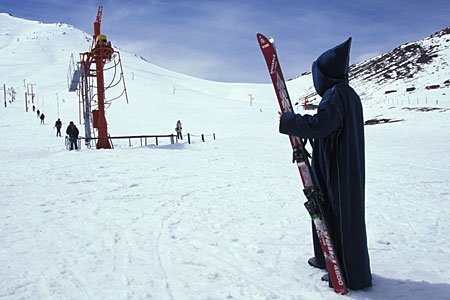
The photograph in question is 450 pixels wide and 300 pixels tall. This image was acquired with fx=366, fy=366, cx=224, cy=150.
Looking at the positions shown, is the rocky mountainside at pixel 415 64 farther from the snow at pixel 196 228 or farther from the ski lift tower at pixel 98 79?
the snow at pixel 196 228

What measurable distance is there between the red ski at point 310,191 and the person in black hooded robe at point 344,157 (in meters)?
0.08

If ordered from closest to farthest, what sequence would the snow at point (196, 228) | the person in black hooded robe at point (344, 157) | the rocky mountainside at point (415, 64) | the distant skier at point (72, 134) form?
1. the person in black hooded robe at point (344, 157)
2. the snow at point (196, 228)
3. the distant skier at point (72, 134)
4. the rocky mountainside at point (415, 64)

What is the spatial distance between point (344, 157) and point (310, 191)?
387 mm

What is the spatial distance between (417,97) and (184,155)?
35.2 meters

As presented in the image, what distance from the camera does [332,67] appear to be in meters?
2.84

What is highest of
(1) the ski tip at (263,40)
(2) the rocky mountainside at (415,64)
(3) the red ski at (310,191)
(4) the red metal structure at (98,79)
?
(2) the rocky mountainside at (415,64)

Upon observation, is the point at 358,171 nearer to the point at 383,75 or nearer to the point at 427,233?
the point at 427,233

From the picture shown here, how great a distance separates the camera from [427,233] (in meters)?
4.32

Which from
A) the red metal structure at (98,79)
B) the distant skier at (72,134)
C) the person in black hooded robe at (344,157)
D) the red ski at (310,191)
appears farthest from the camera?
the red metal structure at (98,79)

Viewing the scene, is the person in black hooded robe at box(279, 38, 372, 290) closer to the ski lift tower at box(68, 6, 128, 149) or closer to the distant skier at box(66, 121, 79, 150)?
the ski lift tower at box(68, 6, 128, 149)

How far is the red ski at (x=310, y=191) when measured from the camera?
2859 mm

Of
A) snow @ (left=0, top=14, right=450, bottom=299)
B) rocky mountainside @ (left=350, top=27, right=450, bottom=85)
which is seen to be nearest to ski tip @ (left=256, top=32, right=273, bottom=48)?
snow @ (left=0, top=14, right=450, bottom=299)

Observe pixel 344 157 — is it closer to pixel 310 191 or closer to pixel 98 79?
pixel 310 191

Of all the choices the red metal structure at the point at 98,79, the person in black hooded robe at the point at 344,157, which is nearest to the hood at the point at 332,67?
the person in black hooded robe at the point at 344,157
